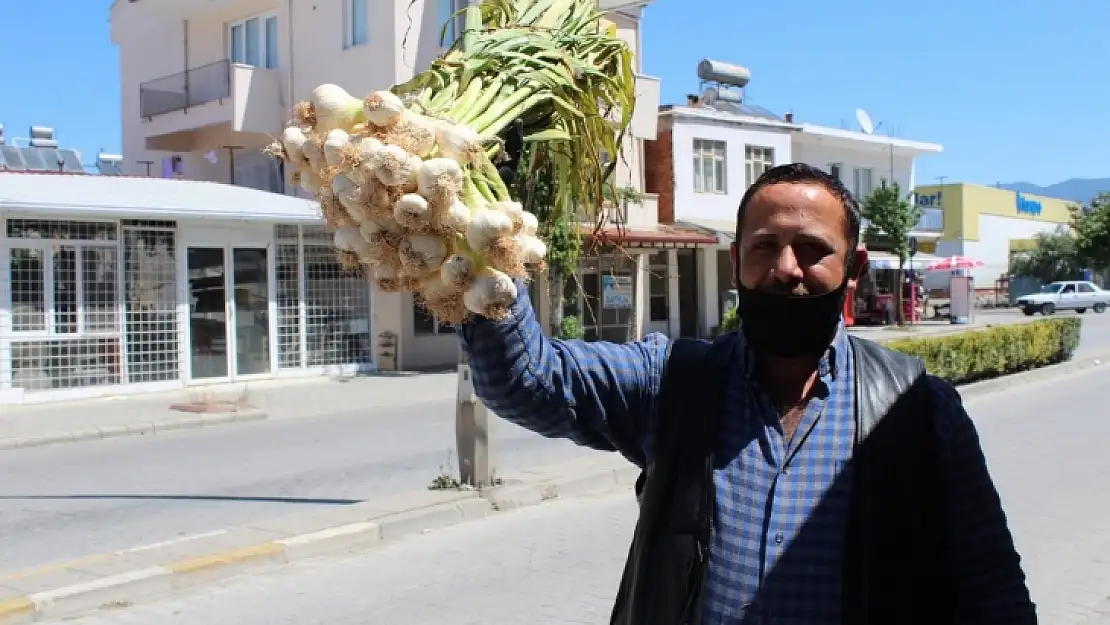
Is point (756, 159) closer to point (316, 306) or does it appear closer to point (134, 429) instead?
point (316, 306)

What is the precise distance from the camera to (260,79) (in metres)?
22.9

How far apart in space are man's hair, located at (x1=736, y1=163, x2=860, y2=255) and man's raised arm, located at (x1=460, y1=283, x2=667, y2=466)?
375mm

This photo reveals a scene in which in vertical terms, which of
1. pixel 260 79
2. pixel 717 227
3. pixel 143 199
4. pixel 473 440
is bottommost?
pixel 473 440

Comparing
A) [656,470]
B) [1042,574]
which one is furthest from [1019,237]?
[656,470]

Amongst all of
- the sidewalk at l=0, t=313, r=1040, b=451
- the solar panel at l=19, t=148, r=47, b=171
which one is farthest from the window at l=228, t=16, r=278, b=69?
the sidewalk at l=0, t=313, r=1040, b=451

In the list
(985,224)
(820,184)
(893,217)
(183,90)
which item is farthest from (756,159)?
(820,184)

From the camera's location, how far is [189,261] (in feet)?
60.3

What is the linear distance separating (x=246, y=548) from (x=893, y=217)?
31.3m

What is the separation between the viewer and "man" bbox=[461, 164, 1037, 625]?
2002mm

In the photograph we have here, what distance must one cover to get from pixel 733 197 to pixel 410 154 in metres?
30.7

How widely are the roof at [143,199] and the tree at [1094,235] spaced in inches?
1879

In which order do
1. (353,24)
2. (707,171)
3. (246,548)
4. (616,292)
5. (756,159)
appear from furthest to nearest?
(756,159), (707,171), (616,292), (353,24), (246,548)

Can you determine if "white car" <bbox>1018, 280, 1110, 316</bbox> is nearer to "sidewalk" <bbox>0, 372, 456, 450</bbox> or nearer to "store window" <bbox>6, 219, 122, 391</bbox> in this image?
"sidewalk" <bbox>0, 372, 456, 450</bbox>

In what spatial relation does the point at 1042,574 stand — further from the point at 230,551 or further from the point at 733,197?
the point at 733,197
